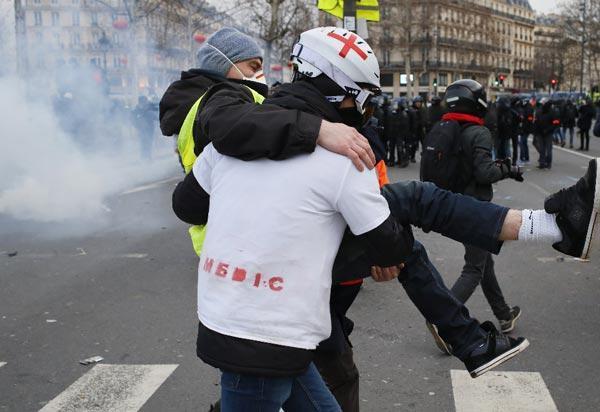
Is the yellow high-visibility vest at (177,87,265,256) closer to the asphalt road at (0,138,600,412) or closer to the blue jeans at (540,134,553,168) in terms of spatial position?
the asphalt road at (0,138,600,412)

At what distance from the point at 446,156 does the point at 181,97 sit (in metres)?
2.26

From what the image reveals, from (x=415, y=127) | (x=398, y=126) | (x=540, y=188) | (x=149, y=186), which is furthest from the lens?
(x=415, y=127)

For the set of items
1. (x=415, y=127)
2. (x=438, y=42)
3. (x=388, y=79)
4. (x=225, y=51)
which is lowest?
(x=415, y=127)

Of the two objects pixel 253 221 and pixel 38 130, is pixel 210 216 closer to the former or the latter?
pixel 253 221

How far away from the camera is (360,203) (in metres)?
1.99

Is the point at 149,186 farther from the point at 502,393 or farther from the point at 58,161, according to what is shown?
the point at 502,393

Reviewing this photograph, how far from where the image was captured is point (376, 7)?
11992mm

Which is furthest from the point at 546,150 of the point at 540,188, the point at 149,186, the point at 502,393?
the point at 502,393

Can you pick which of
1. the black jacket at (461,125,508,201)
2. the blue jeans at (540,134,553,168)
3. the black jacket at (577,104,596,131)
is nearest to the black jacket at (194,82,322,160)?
the black jacket at (461,125,508,201)

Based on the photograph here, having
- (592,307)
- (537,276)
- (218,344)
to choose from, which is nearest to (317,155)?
(218,344)

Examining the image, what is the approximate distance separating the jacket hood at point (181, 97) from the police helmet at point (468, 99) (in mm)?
2131

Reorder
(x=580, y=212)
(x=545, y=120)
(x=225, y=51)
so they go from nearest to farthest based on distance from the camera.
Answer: (x=580, y=212), (x=225, y=51), (x=545, y=120)

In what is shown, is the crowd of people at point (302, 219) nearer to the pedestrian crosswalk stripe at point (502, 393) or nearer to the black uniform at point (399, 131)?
the pedestrian crosswalk stripe at point (502, 393)

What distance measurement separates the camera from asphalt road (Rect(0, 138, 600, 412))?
4.22 meters
